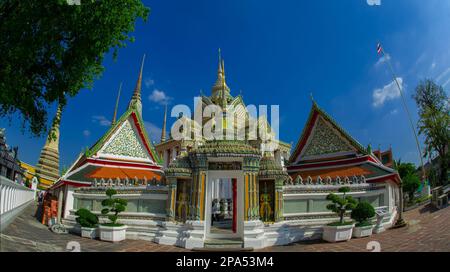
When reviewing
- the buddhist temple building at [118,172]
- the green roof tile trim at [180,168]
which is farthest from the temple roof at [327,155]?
the buddhist temple building at [118,172]

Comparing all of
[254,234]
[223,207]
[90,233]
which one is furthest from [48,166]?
[254,234]

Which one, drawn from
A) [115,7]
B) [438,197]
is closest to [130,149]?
[115,7]

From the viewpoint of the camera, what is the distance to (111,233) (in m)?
10.1

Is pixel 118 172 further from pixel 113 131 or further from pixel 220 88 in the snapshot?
pixel 220 88

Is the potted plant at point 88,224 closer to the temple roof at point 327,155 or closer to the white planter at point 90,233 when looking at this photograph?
the white planter at point 90,233

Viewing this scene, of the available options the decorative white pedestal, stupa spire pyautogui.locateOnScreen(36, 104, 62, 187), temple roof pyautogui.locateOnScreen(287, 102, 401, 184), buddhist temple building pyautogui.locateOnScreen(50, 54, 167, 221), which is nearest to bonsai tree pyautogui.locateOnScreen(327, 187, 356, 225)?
the decorative white pedestal

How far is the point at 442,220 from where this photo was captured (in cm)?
1180

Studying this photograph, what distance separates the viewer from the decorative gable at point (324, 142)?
15.9 meters

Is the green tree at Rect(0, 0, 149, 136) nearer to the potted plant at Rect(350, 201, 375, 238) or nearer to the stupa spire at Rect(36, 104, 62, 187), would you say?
the potted plant at Rect(350, 201, 375, 238)

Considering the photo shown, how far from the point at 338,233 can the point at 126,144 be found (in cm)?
1270

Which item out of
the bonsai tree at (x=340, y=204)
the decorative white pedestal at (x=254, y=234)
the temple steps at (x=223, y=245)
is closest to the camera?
the temple steps at (x=223, y=245)

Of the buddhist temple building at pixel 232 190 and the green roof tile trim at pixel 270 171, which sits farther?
the green roof tile trim at pixel 270 171

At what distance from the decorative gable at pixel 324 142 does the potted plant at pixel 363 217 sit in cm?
573

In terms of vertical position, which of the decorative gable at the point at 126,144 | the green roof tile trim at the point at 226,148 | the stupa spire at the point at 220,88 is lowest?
the green roof tile trim at the point at 226,148
